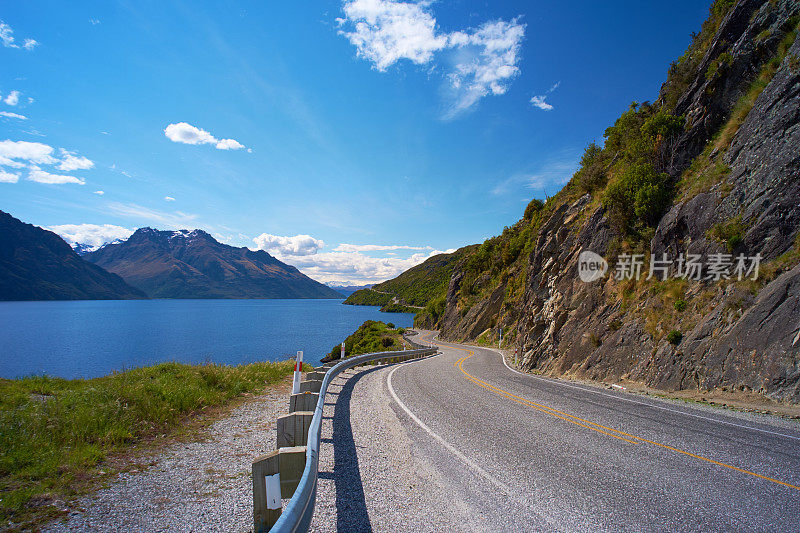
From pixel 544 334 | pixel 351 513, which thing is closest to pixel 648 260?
pixel 544 334

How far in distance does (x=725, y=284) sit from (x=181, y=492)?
49.4ft

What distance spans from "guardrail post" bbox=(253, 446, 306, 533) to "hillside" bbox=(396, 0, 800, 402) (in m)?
11.4

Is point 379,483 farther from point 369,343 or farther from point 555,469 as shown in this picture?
point 369,343

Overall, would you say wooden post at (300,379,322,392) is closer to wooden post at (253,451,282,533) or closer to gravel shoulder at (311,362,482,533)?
gravel shoulder at (311,362,482,533)

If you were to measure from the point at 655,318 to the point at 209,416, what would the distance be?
14726mm

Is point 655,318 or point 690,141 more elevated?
point 690,141

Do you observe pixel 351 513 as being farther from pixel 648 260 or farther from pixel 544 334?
pixel 544 334

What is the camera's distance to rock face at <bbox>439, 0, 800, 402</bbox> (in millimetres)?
9609

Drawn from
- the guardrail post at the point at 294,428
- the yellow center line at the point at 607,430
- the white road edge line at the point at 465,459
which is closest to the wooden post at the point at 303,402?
the guardrail post at the point at 294,428

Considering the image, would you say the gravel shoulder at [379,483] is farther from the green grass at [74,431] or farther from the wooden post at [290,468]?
the green grass at [74,431]

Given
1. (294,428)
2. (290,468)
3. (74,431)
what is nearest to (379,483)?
(294,428)

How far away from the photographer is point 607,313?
15922 mm

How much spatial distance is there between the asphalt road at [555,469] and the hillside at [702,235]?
351 cm

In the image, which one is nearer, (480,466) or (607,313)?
(480,466)
